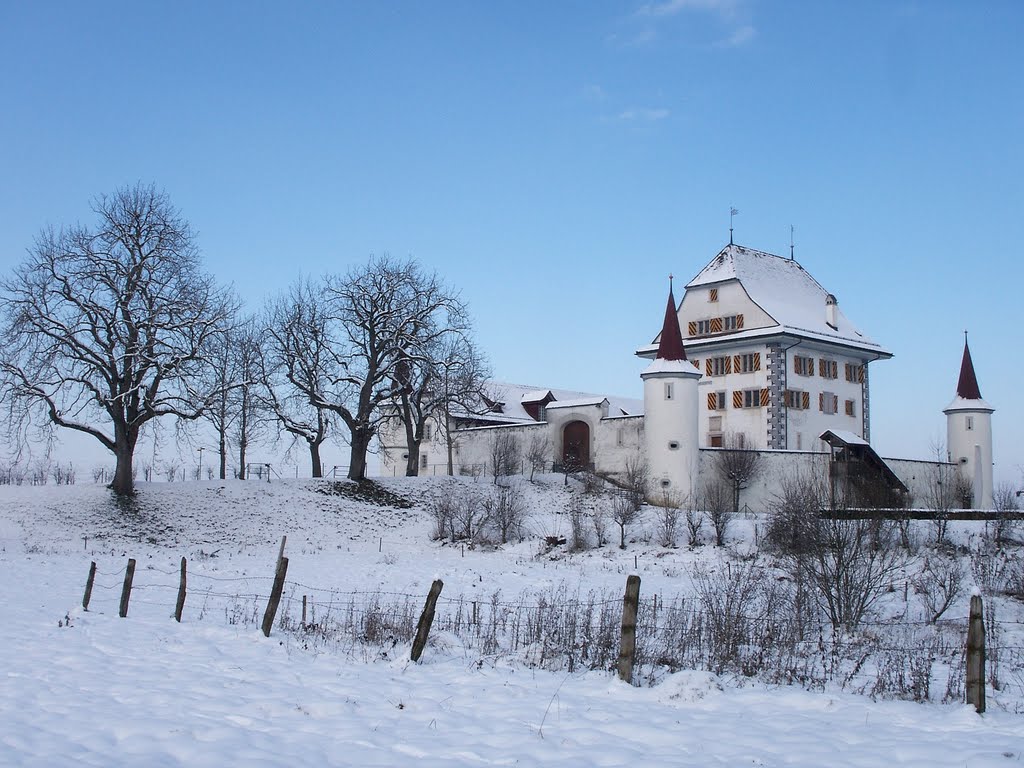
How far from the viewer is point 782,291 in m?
53.4

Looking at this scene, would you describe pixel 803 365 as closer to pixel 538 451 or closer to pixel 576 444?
pixel 576 444

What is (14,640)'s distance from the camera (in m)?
13.4

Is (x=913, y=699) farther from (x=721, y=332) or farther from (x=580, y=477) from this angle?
(x=721, y=332)

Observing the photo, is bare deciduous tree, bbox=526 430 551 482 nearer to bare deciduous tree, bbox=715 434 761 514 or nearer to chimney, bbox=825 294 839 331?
bare deciduous tree, bbox=715 434 761 514

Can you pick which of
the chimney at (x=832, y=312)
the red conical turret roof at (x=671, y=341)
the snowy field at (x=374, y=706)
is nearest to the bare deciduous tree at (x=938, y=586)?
the snowy field at (x=374, y=706)

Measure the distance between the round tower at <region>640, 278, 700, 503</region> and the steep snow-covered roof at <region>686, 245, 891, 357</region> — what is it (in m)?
8.60

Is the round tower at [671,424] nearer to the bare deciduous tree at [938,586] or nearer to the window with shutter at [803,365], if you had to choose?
the window with shutter at [803,365]

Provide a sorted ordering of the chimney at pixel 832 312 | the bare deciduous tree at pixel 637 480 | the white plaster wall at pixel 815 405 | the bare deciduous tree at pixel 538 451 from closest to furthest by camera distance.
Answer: the bare deciduous tree at pixel 637 480 → the bare deciduous tree at pixel 538 451 → the white plaster wall at pixel 815 405 → the chimney at pixel 832 312

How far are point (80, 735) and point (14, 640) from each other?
19.2 feet

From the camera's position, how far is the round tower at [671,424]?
41.5 metres

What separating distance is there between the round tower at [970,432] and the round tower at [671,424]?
15.2 m

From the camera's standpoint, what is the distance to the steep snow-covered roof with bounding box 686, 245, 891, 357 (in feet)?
167

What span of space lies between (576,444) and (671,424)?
26.2 feet

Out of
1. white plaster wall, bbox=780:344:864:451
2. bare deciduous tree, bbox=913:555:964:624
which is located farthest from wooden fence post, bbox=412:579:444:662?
white plaster wall, bbox=780:344:864:451
